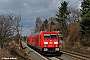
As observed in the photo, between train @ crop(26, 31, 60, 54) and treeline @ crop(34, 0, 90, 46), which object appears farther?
treeline @ crop(34, 0, 90, 46)

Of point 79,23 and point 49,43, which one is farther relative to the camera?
point 79,23

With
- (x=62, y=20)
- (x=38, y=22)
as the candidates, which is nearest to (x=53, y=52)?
(x=62, y=20)

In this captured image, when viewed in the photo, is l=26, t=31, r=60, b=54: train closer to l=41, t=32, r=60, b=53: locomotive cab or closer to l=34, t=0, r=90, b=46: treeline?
l=41, t=32, r=60, b=53: locomotive cab

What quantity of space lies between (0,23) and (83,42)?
20.9m

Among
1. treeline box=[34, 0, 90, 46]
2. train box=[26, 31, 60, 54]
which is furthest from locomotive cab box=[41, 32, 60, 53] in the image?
treeline box=[34, 0, 90, 46]

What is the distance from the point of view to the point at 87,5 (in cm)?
4162

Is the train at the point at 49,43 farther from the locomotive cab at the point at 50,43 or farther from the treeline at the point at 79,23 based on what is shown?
the treeline at the point at 79,23

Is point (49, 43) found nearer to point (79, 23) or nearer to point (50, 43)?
point (50, 43)

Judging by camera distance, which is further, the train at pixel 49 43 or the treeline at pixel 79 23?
the treeline at pixel 79 23

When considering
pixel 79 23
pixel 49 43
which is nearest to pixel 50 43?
pixel 49 43

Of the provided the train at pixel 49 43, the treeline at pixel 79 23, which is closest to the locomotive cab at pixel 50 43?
the train at pixel 49 43

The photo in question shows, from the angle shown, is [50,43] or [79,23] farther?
[79,23]

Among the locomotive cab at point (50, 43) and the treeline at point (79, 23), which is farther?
the treeline at point (79, 23)

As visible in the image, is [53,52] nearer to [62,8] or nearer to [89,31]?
[89,31]
